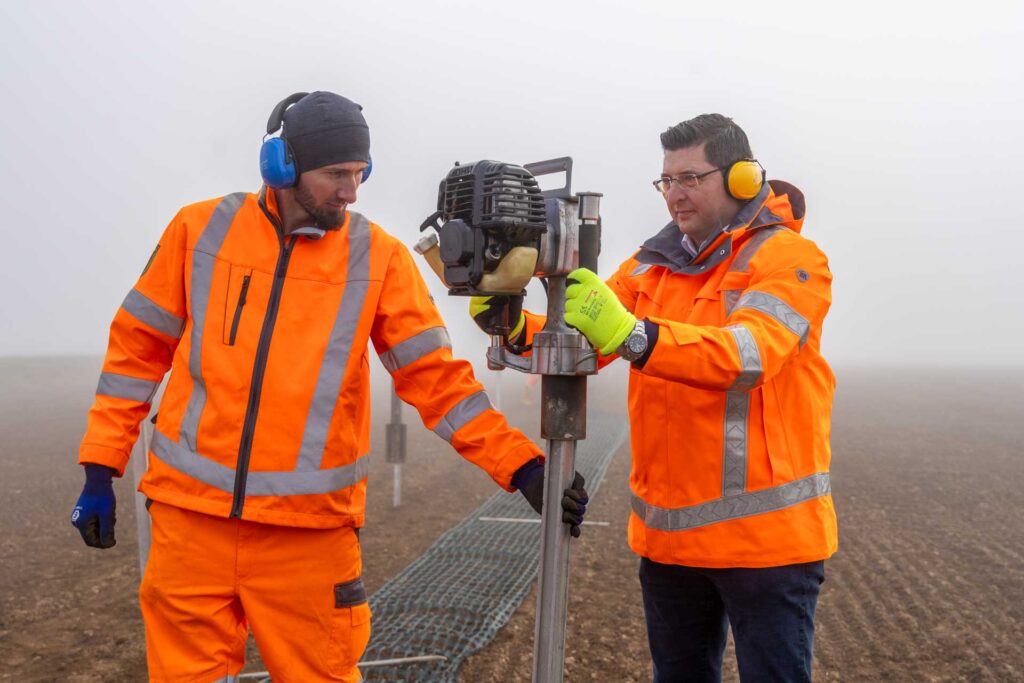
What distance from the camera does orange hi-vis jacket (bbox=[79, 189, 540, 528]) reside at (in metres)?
2.41

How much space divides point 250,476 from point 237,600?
39 cm

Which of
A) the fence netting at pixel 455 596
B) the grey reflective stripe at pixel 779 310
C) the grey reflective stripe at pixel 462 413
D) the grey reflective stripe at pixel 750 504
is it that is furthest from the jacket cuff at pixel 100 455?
the fence netting at pixel 455 596

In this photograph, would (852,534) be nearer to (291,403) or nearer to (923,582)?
(923,582)

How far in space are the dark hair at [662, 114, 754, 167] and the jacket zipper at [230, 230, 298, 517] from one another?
132 centimetres

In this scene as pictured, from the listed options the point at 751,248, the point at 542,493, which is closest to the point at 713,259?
the point at 751,248

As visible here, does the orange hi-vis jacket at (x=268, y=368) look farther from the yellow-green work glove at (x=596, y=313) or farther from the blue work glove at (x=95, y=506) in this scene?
the yellow-green work glove at (x=596, y=313)

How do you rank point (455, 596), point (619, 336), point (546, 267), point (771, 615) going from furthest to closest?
1. point (455, 596)
2. point (771, 615)
3. point (546, 267)
4. point (619, 336)

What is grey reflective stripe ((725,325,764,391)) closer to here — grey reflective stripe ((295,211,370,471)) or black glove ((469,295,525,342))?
black glove ((469,295,525,342))

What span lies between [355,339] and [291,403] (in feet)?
0.89

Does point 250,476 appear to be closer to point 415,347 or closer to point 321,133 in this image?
point 415,347

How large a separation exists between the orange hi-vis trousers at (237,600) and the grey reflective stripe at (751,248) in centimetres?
147

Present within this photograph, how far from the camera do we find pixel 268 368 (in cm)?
243

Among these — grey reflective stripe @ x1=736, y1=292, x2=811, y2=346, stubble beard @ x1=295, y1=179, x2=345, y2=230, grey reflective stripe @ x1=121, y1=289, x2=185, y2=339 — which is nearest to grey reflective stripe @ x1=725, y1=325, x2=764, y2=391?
grey reflective stripe @ x1=736, y1=292, x2=811, y2=346

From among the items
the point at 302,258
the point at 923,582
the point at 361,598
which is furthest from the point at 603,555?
the point at 302,258
